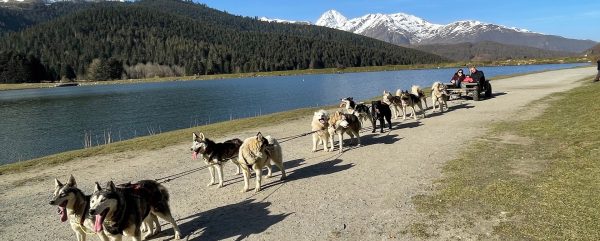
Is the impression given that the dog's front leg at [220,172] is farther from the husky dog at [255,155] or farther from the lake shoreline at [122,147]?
the lake shoreline at [122,147]

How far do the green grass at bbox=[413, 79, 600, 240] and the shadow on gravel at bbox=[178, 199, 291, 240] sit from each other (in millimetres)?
3818

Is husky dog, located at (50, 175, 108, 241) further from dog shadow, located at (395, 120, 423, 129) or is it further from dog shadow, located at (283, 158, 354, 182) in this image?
dog shadow, located at (395, 120, 423, 129)

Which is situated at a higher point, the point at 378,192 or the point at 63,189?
the point at 63,189

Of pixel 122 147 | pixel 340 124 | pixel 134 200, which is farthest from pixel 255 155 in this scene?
pixel 122 147

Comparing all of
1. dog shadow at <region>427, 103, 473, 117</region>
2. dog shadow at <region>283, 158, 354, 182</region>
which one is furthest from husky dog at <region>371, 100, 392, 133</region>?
dog shadow at <region>427, 103, 473, 117</region>

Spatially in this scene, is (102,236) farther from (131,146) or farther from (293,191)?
(131,146)

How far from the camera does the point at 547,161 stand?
13391 mm

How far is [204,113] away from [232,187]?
3857 centimetres

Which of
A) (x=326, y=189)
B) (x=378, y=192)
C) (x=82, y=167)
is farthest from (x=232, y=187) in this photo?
(x=82, y=167)

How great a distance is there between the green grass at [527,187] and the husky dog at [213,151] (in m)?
6.11

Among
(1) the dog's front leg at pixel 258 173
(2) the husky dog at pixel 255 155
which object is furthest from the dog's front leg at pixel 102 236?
(1) the dog's front leg at pixel 258 173

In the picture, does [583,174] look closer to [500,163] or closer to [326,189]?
[500,163]

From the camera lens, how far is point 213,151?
13008 mm

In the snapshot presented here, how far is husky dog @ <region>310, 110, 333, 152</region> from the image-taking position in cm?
1719
